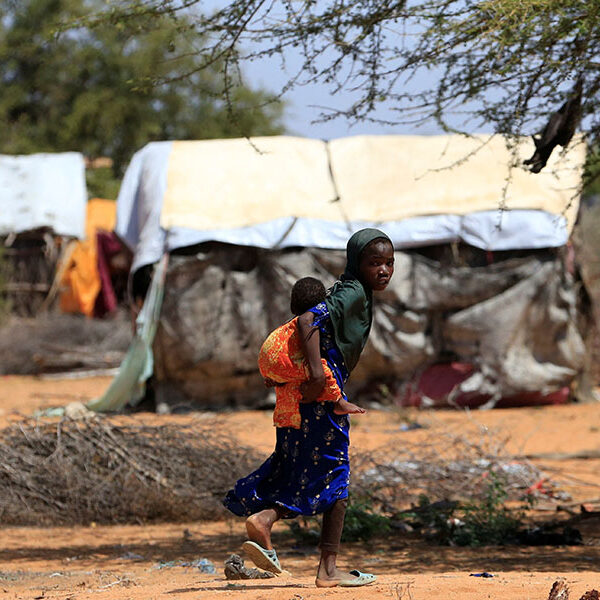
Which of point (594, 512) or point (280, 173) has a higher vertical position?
point (280, 173)

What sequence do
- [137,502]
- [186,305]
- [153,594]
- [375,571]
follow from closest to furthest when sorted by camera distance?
[153,594] → [375,571] → [137,502] → [186,305]

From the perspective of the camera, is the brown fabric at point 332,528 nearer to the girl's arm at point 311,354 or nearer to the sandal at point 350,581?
the sandal at point 350,581

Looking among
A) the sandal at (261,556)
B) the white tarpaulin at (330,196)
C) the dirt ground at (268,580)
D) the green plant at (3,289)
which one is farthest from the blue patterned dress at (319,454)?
the green plant at (3,289)

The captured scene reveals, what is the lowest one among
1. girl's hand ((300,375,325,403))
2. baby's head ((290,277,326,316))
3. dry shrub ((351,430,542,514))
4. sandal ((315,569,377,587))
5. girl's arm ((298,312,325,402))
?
dry shrub ((351,430,542,514))

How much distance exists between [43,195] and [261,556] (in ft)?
47.0

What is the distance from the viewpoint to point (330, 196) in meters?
11.9

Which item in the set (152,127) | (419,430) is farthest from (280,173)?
(152,127)

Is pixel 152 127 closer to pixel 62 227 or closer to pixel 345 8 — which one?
pixel 62 227

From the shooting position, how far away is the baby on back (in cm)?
403

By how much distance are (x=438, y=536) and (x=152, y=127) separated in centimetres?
2056

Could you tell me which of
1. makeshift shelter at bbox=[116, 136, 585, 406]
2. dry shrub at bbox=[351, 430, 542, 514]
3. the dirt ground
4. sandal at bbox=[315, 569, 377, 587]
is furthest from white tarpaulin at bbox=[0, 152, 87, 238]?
sandal at bbox=[315, 569, 377, 587]

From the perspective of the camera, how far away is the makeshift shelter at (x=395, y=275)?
11375 mm

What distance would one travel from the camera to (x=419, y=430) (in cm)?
1016

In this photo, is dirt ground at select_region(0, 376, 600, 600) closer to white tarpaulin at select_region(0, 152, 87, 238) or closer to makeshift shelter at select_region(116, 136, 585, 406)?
makeshift shelter at select_region(116, 136, 585, 406)
